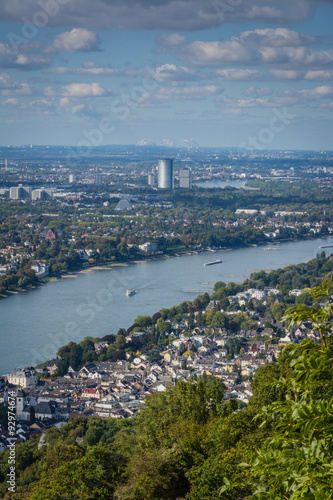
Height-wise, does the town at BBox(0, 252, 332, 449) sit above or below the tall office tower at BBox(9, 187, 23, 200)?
below

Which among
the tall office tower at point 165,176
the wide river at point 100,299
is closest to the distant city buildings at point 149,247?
the wide river at point 100,299

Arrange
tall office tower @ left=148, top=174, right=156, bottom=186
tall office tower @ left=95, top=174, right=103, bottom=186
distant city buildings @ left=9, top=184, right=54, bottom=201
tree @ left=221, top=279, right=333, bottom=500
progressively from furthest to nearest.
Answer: tall office tower @ left=148, top=174, right=156, bottom=186 → tall office tower @ left=95, top=174, right=103, bottom=186 → distant city buildings @ left=9, top=184, right=54, bottom=201 → tree @ left=221, top=279, right=333, bottom=500

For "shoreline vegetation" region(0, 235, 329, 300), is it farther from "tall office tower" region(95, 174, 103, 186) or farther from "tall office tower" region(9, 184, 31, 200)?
"tall office tower" region(95, 174, 103, 186)

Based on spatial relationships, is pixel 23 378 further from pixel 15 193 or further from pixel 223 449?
pixel 15 193

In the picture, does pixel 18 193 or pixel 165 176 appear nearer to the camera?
pixel 18 193

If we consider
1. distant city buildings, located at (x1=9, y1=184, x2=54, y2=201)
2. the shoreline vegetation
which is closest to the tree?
the shoreline vegetation

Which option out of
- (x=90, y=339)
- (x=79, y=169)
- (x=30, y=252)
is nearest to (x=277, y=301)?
(x=90, y=339)

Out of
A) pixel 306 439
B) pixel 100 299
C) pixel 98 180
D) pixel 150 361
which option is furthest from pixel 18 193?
pixel 306 439

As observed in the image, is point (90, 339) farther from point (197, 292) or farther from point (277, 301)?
point (277, 301)
